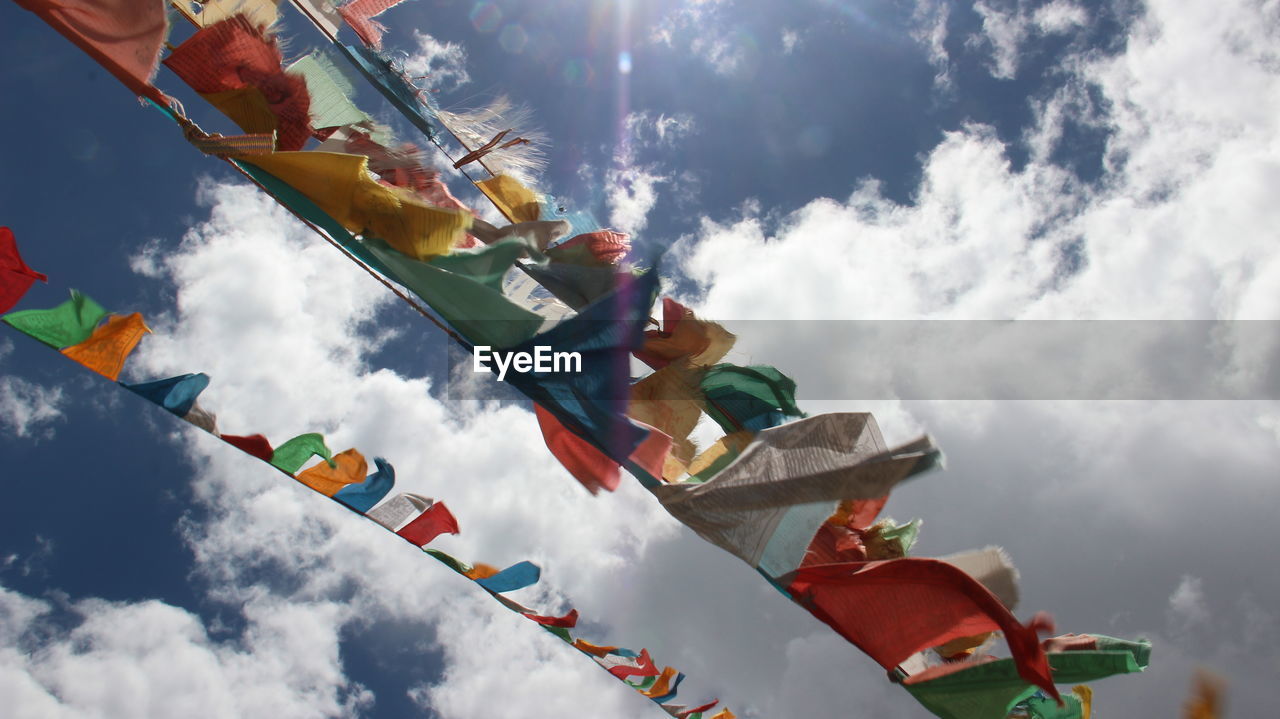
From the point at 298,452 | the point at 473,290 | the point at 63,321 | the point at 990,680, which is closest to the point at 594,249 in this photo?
the point at 473,290

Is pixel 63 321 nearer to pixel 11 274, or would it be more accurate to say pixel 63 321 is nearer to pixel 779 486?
pixel 11 274

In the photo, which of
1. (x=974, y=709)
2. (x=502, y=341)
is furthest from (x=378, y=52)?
(x=974, y=709)

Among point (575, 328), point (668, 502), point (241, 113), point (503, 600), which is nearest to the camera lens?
point (668, 502)

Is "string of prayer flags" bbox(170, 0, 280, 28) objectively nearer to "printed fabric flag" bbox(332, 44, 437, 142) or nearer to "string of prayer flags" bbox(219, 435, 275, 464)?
"printed fabric flag" bbox(332, 44, 437, 142)

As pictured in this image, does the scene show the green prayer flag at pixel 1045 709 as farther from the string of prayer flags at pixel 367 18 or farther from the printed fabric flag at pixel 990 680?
the string of prayer flags at pixel 367 18

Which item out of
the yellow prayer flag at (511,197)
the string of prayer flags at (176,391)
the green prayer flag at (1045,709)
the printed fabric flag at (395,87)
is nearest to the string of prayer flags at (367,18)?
the printed fabric flag at (395,87)

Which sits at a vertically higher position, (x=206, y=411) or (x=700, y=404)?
(x=700, y=404)

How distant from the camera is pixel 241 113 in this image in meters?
5.24

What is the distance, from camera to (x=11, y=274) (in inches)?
182

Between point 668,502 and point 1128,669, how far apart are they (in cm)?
333

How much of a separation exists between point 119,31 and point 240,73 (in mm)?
742

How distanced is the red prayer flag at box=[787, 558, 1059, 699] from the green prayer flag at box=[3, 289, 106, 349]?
5.31 meters

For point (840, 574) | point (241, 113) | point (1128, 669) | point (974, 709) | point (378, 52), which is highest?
point (378, 52)

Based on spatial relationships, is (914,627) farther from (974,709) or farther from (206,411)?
(206,411)
